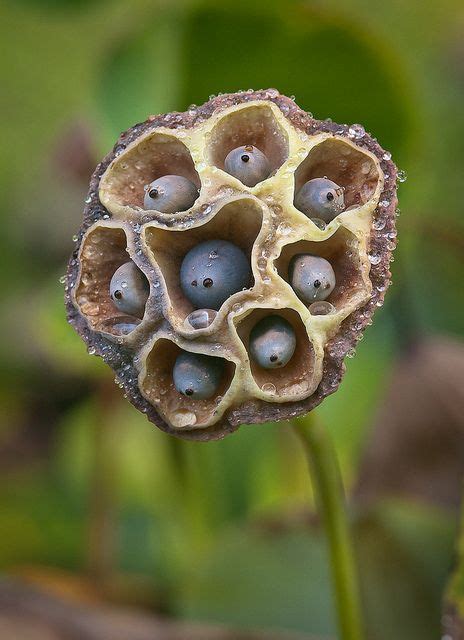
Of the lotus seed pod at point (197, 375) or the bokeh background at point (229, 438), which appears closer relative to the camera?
the lotus seed pod at point (197, 375)

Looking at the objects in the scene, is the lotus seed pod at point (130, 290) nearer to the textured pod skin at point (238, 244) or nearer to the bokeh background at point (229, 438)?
the textured pod skin at point (238, 244)

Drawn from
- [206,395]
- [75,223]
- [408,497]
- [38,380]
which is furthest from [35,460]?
[206,395]

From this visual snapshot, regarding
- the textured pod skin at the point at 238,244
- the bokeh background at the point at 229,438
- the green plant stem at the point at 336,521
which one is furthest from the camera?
the bokeh background at the point at 229,438

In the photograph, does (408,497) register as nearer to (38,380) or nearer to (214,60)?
(214,60)

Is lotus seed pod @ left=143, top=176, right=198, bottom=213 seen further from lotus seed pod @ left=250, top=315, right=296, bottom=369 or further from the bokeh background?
the bokeh background

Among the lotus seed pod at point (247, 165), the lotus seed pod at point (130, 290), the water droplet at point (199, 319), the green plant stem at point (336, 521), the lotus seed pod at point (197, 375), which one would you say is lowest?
the green plant stem at point (336, 521)

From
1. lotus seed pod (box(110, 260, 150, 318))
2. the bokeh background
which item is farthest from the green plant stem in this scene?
lotus seed pod (box(110, 260, 150, 318))

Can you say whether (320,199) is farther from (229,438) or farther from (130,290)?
(229,438)

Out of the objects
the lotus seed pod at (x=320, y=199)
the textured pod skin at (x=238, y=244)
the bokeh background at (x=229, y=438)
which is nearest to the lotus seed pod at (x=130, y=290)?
the textured pod skin at (x=238, y=244)

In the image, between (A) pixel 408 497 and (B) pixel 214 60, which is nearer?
(A) pixel 408 497
